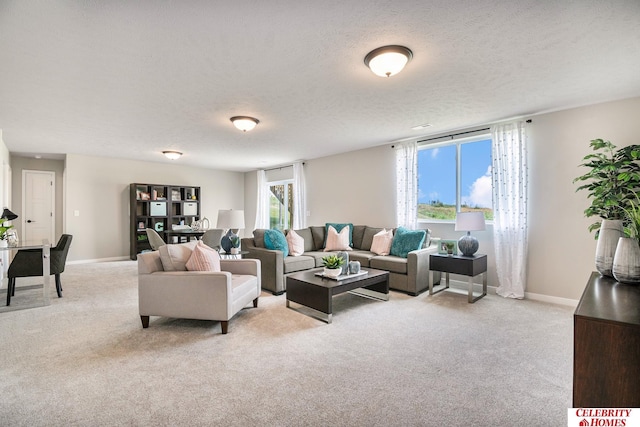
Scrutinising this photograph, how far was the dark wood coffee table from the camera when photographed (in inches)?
126

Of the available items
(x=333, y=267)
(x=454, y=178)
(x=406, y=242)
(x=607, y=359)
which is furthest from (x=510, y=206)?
(x=607, y=359)

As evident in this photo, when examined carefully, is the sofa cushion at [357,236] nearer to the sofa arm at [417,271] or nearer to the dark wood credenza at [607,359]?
the sofa arm at [417,271]

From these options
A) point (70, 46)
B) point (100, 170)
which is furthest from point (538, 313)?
point (100, 170)

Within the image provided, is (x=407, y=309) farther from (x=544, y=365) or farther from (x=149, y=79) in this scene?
(x=149, y=79)

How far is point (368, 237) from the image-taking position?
17.9ft

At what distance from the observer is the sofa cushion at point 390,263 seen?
4320mm

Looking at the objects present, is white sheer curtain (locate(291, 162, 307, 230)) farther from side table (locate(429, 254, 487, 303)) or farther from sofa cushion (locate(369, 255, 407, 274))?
side table (locate(429, 254, 487, 303))

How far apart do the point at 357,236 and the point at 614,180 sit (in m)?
3.52

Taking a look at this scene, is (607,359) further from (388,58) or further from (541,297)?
(541,297)

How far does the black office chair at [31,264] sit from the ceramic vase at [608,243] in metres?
5.52

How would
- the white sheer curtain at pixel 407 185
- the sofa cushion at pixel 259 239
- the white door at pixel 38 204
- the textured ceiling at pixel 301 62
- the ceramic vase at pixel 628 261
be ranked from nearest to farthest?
the ceramic vase at pixel 628 261, the textured ceiling at pixel 301 62, the sofa cushion at pixel 259 239, the white sheer curtain at pixel 407 185, the white door at pixel 38 204

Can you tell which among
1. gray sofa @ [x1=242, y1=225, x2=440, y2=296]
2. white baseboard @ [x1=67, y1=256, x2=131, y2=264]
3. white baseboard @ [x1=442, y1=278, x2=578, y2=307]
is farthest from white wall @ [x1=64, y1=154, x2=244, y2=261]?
white baseboard @ [x1=442, y1=278, x2=578, y2=307]

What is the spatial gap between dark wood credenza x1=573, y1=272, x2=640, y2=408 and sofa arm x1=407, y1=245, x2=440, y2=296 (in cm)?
305

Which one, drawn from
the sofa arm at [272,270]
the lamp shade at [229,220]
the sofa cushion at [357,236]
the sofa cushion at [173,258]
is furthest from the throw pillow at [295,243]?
the sofa cushion at [173,258]
